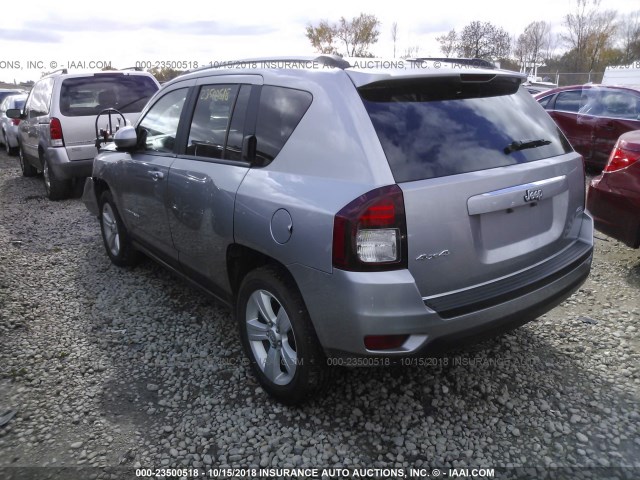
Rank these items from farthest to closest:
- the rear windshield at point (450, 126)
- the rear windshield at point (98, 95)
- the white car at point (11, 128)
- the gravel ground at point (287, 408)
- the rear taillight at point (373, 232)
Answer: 1. the white car at point (11, 128)
2. the rear windshield at point (98, 95)
3. the gravel ground at point (287, 408)
4. the rear windshield at point (450, 126)
5. the rear taillight at point (373, 232)

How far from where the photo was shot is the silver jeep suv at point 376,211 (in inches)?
90.9

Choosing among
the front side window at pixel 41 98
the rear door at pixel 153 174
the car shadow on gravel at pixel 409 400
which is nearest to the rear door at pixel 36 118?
the front side window at pixel 41 98

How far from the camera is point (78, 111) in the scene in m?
7.68

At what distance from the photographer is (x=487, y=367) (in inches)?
128

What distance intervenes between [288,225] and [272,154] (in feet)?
1.60

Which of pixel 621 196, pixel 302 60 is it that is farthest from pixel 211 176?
pixel 621 196

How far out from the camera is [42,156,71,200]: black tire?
7941mm

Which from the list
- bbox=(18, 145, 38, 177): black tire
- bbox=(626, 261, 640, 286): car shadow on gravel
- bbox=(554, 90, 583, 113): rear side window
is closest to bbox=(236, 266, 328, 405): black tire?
bbox=(626, 261, 640, 286): car shadow on gravel

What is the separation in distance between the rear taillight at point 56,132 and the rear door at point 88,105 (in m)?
0.05

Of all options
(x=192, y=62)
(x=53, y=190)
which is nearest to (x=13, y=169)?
(x=53, y=190)

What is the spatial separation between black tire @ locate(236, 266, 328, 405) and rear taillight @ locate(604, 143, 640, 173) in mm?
3155

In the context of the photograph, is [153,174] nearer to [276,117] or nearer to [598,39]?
[276,117]

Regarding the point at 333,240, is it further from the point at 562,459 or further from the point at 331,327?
the point at 562,459

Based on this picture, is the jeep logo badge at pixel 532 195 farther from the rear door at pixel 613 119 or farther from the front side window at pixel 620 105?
the front side window at pixel 620 105
